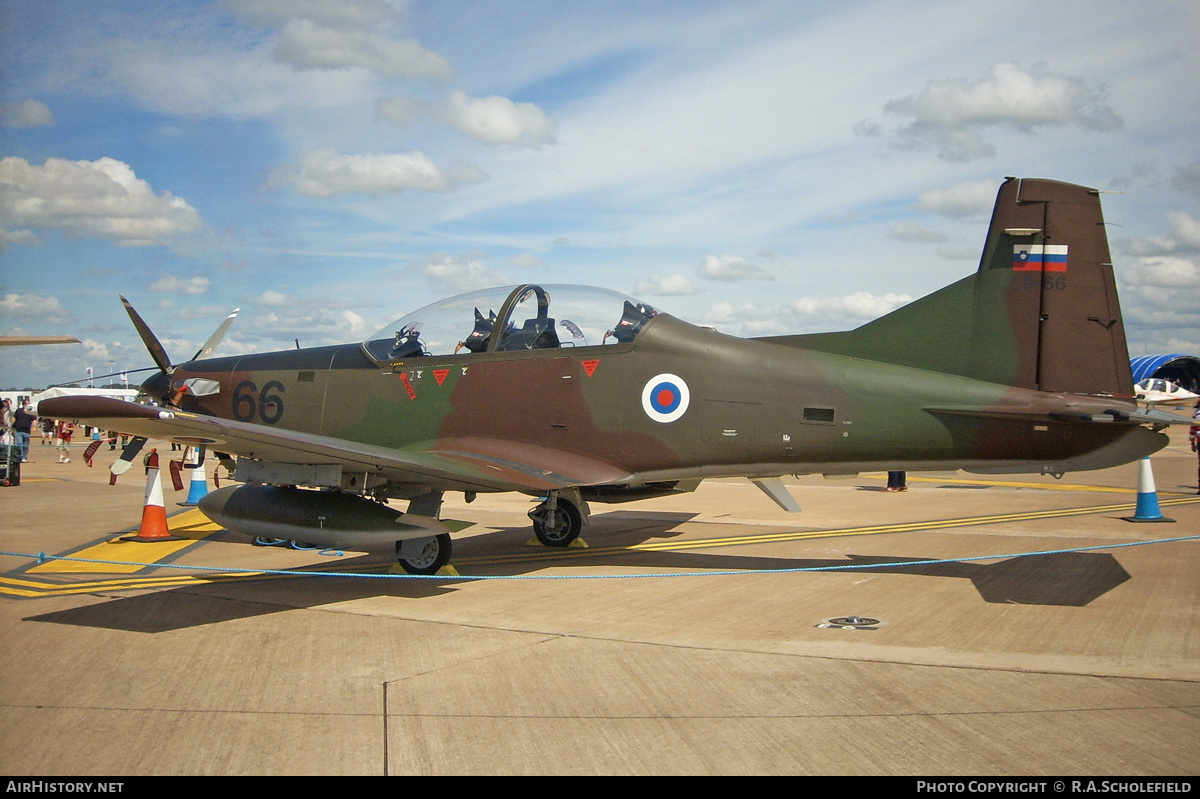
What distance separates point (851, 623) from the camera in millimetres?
6199

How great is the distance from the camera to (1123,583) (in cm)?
751

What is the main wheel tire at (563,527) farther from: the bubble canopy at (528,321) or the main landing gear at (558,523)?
the bubble canopy at (528,321)

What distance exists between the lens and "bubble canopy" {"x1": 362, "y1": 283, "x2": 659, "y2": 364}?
8.41 m

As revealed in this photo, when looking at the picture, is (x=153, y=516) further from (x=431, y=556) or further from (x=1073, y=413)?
(x=1073, y=413)

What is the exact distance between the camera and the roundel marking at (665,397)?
8.02 meters

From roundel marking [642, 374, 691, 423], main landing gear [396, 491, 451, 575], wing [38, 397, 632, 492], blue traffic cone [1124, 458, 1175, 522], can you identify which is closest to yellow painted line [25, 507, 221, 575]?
wing [38, 397, 632, 492]

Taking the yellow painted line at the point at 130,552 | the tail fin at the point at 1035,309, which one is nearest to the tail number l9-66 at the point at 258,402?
the yellow painted line at the point at 130,552

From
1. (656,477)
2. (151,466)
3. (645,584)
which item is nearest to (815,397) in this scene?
(656,477)

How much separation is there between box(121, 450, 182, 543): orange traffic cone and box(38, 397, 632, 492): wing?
4.01 meters

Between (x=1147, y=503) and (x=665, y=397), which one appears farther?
(x=1147, y=503)

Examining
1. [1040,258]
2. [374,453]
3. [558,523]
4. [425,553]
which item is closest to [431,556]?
[425,553]

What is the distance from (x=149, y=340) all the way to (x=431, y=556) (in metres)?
4.98

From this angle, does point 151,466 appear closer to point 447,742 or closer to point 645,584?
point 645,584

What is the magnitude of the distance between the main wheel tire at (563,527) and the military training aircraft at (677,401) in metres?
2.28
